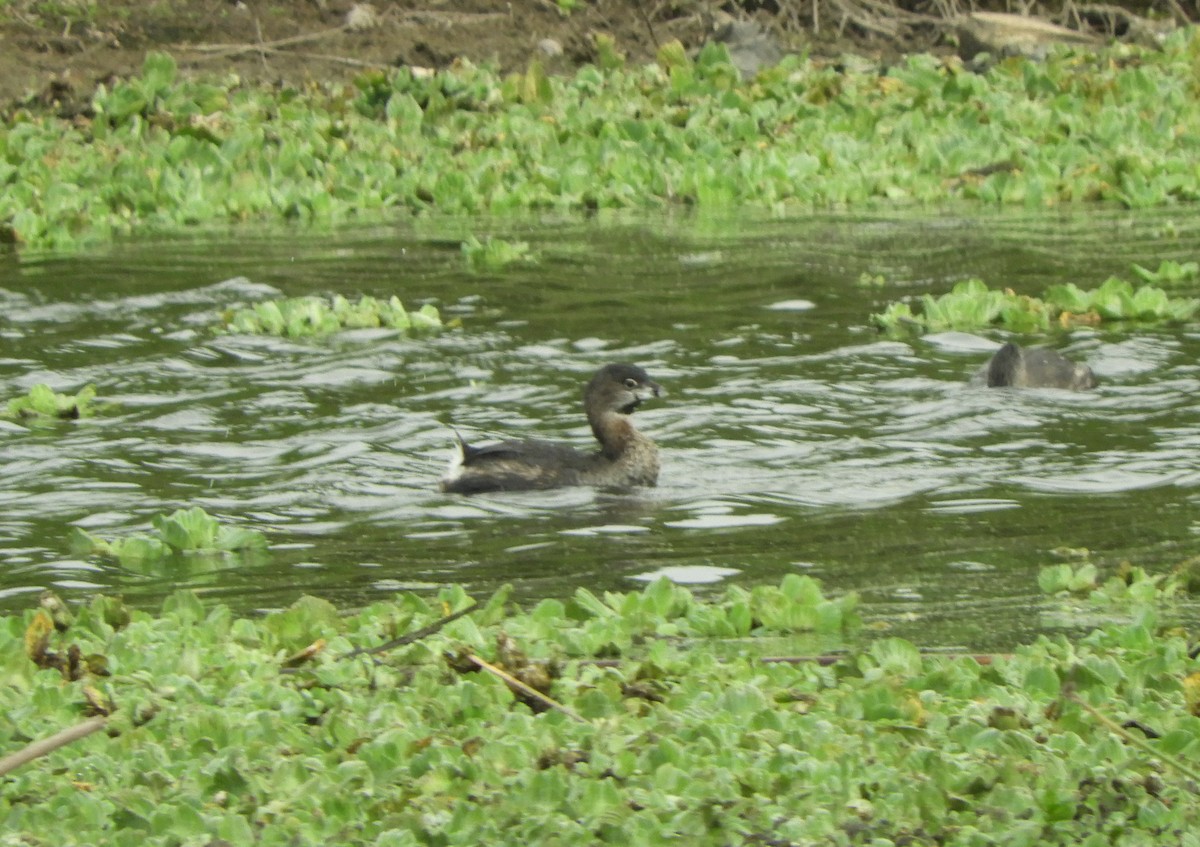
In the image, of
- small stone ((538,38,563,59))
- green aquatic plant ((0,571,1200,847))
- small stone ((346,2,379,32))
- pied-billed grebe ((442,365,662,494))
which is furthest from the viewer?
small stone ((346,2,379,32))

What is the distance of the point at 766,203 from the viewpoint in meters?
20.0

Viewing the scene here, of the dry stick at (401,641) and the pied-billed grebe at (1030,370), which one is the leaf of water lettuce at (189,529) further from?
the pied-billed grebe at (1030,370)

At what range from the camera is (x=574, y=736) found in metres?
5.56

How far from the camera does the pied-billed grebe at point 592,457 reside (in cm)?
1073

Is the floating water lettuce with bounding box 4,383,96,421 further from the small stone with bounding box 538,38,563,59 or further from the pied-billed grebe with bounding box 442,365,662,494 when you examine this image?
the small stone with bounding box 538,38,563,59

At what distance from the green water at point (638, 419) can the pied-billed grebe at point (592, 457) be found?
11cm

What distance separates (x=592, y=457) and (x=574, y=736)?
5.64 metres

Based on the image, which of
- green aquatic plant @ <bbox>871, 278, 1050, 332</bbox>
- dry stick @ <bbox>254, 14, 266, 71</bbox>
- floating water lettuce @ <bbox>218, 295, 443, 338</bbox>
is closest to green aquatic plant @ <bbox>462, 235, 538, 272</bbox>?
floating water lettuce @ <bbox>218, 295, 443, 338</bbox>

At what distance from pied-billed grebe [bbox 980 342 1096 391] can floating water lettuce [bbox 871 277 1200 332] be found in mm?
1870

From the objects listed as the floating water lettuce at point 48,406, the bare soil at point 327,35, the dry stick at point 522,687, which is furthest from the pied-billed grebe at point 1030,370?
the bare soil at point 327,35

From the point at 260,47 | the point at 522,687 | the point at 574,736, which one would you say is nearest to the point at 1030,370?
the point at 522,687

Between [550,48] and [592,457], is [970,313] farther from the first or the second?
[550,48]

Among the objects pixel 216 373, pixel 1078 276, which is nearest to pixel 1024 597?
pixel 216 373

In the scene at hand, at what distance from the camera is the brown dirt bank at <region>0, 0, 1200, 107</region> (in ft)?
82.7
